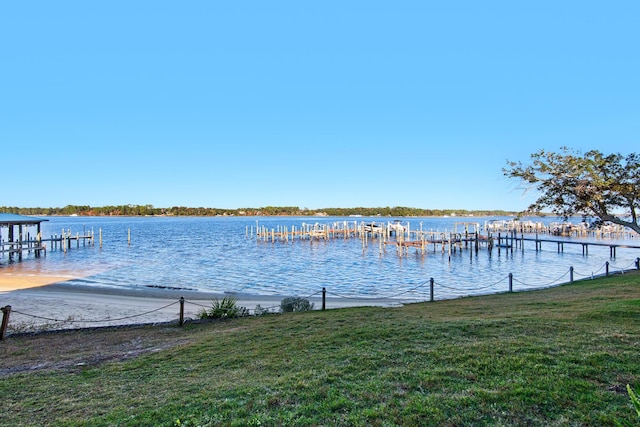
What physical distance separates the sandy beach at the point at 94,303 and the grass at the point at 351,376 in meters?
4.07

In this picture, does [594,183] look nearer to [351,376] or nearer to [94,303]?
[351,376]

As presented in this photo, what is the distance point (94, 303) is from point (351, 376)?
15.8 metres

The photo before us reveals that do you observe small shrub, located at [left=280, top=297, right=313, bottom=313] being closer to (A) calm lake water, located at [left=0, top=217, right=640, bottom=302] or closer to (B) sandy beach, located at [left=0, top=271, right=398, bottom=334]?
(B) sandy beach, located at [left=0, top=271, right=398, bottom=334]

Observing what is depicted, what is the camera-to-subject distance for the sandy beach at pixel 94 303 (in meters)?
12.9

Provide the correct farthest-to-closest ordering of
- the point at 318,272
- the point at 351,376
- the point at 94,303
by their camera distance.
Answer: the point at 318,272 < the point at 94,303 < the point at 351,376

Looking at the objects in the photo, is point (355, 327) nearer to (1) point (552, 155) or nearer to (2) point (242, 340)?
(2) point (242, 340)

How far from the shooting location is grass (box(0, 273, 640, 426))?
3.96 meters

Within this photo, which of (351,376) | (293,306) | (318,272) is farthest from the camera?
(318,272)

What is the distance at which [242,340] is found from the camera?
8.25 m

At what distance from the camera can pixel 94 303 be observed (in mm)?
16703

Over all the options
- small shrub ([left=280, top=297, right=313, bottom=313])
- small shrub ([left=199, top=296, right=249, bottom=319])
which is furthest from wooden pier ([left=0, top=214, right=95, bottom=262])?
small shrub ([left=280, top=297, right=313, bottom=313])

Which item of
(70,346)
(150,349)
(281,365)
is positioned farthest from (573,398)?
(70,346)

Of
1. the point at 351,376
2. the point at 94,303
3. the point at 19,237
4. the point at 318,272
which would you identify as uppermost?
the point at 351,376

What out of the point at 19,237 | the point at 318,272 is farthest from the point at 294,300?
the point at 19,237
